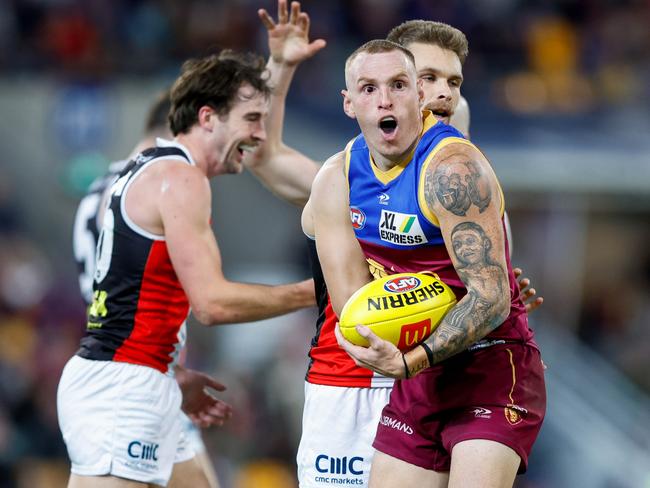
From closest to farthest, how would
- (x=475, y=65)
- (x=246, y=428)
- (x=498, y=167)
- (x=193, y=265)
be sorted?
(x=193, y=265) < (x=246, y=428) < (x=498, y=167) < (x=475, y=65)

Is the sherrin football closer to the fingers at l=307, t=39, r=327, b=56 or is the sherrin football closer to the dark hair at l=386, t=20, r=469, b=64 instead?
the dark hair at l=386, t=20, r=469, b=64

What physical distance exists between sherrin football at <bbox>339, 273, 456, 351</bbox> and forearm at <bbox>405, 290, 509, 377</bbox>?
0.05m

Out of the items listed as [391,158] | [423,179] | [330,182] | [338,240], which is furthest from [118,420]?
[423,179]

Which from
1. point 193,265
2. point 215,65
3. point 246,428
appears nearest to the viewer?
point 193,265

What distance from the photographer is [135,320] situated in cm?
557

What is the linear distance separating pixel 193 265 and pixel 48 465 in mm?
5424

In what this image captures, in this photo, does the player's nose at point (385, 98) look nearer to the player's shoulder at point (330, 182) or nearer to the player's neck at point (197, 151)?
the player's shoulder at point (330, 182)

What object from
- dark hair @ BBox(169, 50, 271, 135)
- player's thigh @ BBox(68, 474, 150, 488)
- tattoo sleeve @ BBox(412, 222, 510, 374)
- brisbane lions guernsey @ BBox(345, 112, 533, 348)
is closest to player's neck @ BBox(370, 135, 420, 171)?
brisbane lions guernsey @ BBox(345, 112, 533, 348)

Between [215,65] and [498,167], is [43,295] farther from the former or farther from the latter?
[215,65]

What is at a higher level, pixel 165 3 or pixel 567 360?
pixel 165 3

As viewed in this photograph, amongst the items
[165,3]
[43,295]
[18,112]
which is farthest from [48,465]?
[165,3]

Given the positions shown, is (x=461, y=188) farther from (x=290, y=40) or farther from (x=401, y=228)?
(x=290, y=40)

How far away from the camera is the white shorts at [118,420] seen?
5445 millimetres

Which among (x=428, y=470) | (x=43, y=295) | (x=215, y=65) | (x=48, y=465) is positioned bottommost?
(x=48, y=465)
